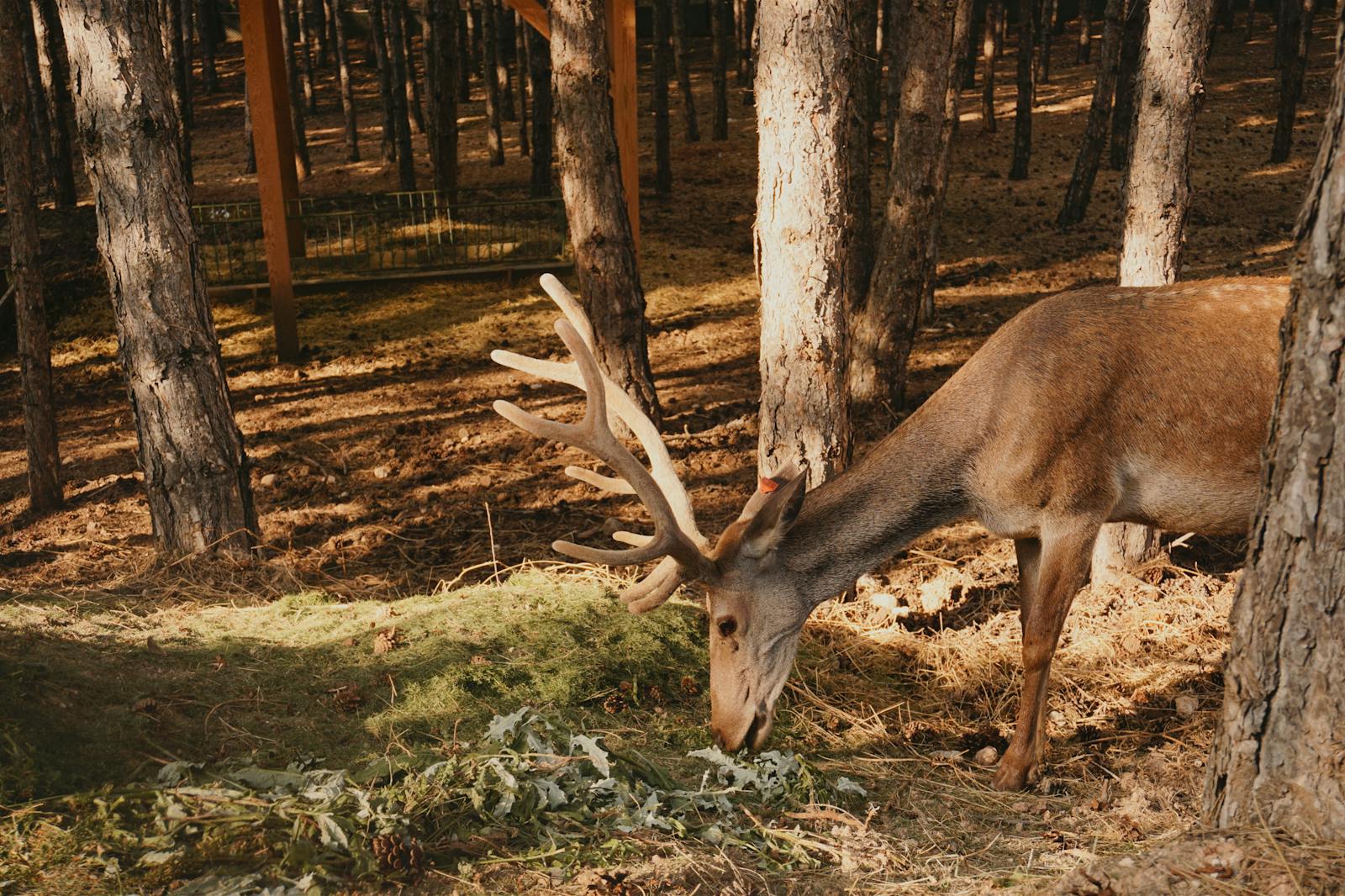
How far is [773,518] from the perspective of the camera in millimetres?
4777

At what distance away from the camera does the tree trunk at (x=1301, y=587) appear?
9.09ft

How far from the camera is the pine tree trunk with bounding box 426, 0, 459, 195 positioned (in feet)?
51.2

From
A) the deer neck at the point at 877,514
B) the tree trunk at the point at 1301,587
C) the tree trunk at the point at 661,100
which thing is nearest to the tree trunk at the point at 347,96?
the tree trunk at the point at 661,100

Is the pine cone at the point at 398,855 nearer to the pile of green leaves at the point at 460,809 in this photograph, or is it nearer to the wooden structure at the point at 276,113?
the pile of green leaves at the point at 460,809

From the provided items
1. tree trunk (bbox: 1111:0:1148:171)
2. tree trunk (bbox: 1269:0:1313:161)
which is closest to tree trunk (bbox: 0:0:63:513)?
tree trunk (bbox: 1111:0:1148:171)

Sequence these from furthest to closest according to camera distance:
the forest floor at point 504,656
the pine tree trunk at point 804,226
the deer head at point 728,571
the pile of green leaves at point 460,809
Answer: the pine tree trunk at point 804,226, the deer head at point 728,571, the forest floor at point 504,656, the pile of green leaves at point 460,809

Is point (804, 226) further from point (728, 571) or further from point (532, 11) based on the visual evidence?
point (532, 11)

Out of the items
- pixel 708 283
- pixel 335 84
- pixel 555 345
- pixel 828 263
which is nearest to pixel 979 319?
pixel 708 283

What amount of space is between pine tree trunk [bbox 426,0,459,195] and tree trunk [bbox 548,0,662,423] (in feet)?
21.2

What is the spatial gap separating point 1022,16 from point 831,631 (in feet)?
49.5

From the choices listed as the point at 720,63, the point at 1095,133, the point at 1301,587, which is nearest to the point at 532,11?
the point at 1095,133

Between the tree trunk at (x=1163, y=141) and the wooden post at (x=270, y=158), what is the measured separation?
8194 mm

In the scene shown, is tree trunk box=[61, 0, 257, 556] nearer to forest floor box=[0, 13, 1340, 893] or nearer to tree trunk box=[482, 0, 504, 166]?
forest floor box=[0, 13, 1340, 893]

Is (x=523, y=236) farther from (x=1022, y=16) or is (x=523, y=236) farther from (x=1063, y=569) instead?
(x=1063, y=569)
